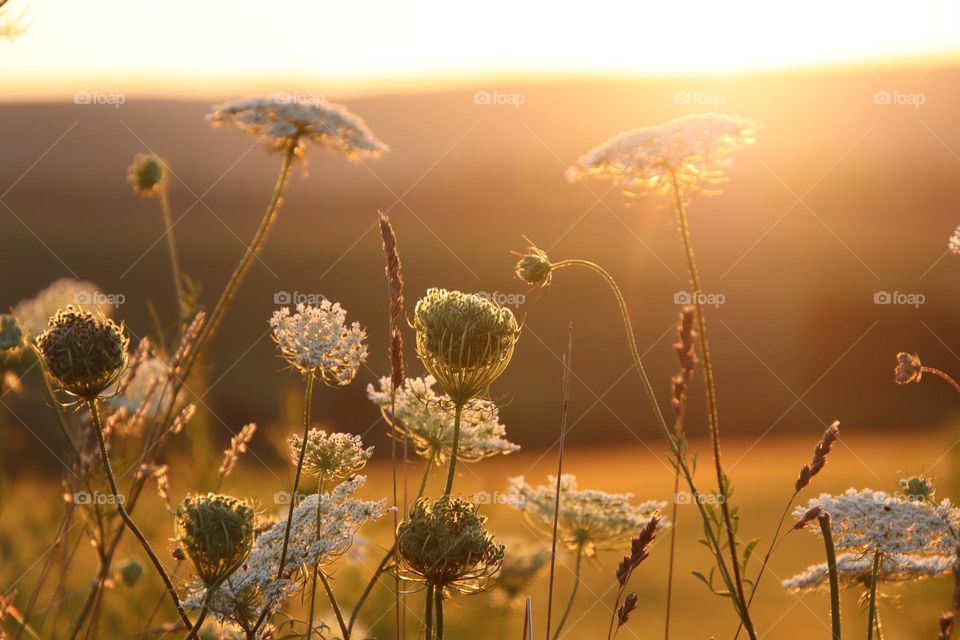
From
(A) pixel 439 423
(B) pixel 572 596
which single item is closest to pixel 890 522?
(B) pixel 572 596

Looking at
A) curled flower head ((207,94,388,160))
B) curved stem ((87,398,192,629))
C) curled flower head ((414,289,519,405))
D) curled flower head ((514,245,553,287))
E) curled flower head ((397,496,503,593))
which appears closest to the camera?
curved stem ((87,398,192,629))

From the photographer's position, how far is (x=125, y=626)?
4.59m

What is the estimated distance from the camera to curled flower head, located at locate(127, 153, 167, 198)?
4.62 meters

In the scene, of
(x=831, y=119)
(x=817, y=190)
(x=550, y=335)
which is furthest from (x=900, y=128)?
(x=550, y=335)

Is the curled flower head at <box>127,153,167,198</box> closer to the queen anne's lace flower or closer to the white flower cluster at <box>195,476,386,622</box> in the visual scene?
the white flower cluster at <box>195,476,386,622</box>

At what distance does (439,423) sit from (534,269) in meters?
0.67

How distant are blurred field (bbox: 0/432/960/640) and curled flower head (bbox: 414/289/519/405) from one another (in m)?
0.34

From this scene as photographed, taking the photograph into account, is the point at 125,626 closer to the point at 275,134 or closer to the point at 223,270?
the point at 275,134

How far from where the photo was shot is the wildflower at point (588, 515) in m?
3.32

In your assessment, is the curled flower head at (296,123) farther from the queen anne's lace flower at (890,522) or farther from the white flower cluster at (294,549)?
the queen anne's lace flower at (890,522)

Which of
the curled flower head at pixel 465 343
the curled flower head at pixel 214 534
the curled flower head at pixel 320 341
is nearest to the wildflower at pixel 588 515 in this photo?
the curled flower head at pixel 465 343

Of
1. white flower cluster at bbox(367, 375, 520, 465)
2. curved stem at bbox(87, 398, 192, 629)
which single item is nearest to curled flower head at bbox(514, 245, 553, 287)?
white flower cluster at bbox(367, 375, 520, 465)

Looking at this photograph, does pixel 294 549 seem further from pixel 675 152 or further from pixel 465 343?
pixel 675 152

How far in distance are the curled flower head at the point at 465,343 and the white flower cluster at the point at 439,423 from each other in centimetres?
15
